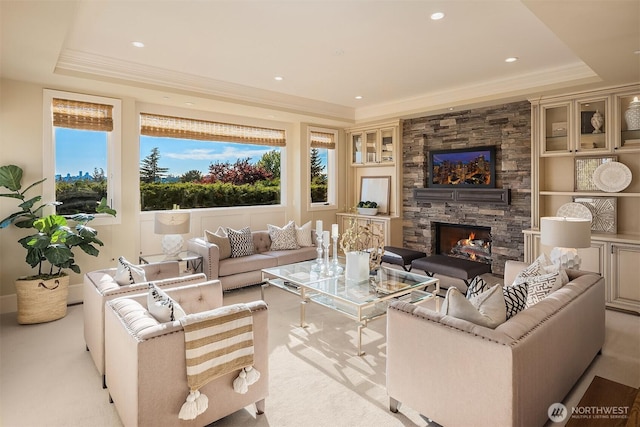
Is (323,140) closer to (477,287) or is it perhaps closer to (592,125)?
(592,125)

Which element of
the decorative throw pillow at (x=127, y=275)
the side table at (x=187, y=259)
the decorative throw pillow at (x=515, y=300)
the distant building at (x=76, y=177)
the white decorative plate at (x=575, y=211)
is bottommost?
the side table at (x=187, y=259)

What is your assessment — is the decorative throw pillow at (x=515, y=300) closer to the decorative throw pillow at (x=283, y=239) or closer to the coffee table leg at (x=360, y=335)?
the coffee table leg at (x=360, y=335)

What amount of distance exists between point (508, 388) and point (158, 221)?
4359mm

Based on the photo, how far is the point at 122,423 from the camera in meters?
2.25

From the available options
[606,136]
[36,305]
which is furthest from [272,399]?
[606,136]

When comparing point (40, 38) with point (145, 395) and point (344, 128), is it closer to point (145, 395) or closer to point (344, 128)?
point (145, 395)

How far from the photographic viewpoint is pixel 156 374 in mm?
1915

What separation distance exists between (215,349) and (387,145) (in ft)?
18.3

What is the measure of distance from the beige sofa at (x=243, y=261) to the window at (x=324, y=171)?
193 centimetres

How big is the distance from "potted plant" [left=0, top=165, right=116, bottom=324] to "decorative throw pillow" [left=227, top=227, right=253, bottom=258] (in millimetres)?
1717

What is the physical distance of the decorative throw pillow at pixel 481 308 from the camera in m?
2.06

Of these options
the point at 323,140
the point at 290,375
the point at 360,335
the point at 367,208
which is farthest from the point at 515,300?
the point at 323,140

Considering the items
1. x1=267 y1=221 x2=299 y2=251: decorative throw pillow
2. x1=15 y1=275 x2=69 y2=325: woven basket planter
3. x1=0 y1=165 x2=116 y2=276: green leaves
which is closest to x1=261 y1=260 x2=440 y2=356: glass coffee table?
x1=267 y1=221 x2=299 y2=251: decorative throw pillow

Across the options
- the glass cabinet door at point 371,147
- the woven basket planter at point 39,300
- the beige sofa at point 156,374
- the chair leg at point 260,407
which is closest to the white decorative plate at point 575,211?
the glass cabinet door at point 371,147
